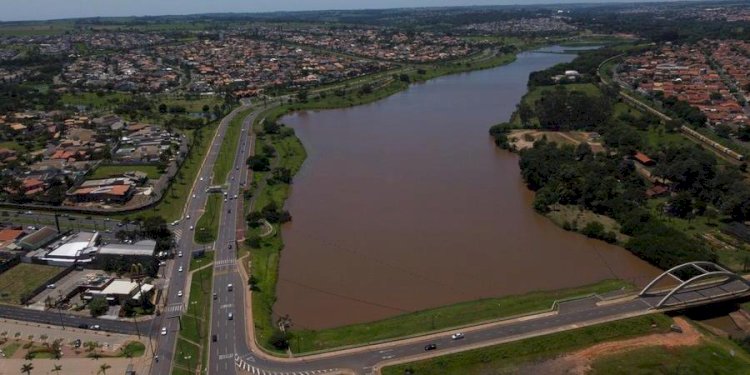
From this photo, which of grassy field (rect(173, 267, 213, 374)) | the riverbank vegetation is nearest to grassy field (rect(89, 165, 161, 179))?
grassy field (rect(173, 267, 213, 374))

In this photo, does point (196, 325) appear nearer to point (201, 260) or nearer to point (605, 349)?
point (201, 260)

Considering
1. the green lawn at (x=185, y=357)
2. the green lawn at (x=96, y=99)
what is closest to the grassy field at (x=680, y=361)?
the green lawn at (x=185, y=357)

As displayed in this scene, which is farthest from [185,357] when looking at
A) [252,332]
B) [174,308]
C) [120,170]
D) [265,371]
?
[120,170]

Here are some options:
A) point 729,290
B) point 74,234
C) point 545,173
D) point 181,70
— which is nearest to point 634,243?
point 729,290

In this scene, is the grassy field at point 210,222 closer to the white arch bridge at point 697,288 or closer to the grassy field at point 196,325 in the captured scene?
the grassy field at point 196,325

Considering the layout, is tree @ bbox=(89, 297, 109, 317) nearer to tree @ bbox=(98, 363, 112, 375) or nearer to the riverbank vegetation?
tree @ bbox=(98, 363, 112, 375)

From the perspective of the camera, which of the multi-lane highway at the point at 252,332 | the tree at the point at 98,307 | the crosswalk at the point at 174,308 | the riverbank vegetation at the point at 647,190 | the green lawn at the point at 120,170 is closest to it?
the multi-lane highway at the point at 252,332
